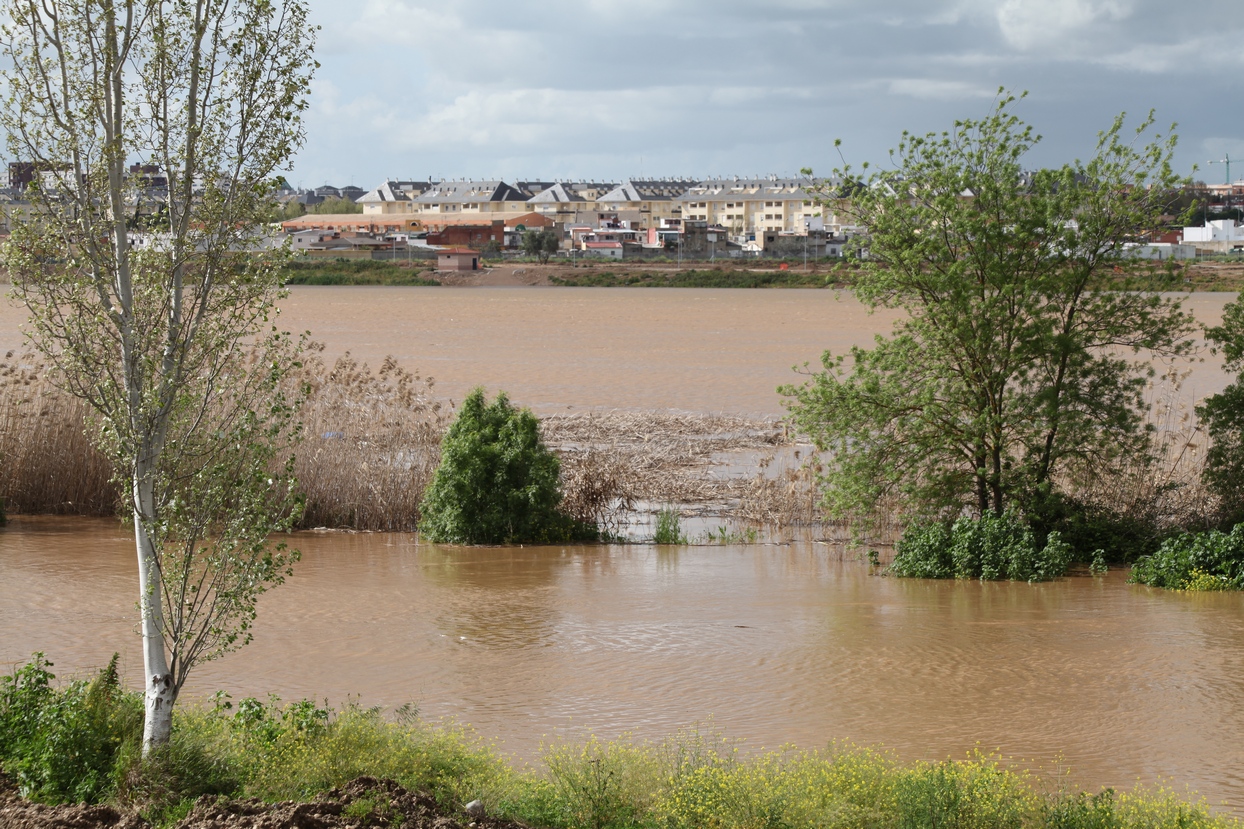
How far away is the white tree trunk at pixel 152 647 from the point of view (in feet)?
22.5

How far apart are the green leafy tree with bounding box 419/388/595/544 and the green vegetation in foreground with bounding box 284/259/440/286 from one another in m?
98.3

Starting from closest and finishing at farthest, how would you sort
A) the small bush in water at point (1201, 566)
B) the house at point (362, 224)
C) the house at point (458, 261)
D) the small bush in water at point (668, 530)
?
the small bush in water at point (1201, 566), the small bush in water at point (668, 530), the house at point (458, 261), the house at point (362, 224)

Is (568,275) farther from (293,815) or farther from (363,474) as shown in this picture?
(293,815)

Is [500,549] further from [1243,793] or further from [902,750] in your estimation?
[1243,793]

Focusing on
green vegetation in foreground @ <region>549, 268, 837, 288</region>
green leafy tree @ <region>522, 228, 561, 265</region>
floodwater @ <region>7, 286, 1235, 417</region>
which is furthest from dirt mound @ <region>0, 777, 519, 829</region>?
green leafy tree @ <region>522, 228, 561, 265</region>

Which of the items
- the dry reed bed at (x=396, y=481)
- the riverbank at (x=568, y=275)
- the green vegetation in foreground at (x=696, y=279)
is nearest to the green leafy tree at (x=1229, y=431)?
the dry reed bed at (x=396, y=481)

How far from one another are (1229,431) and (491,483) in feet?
31.3

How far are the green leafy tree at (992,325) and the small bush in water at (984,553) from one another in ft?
1.67

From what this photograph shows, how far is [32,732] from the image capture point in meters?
7.46

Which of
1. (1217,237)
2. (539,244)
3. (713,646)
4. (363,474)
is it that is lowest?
(713,646)

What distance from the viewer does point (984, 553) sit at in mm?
15555

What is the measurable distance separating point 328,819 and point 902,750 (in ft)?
15.0

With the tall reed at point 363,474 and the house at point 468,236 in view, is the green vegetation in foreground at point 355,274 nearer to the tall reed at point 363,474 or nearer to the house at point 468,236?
the house at point 468,236

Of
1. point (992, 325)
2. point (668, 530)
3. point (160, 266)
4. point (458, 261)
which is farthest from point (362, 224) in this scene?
point (160, 266)
